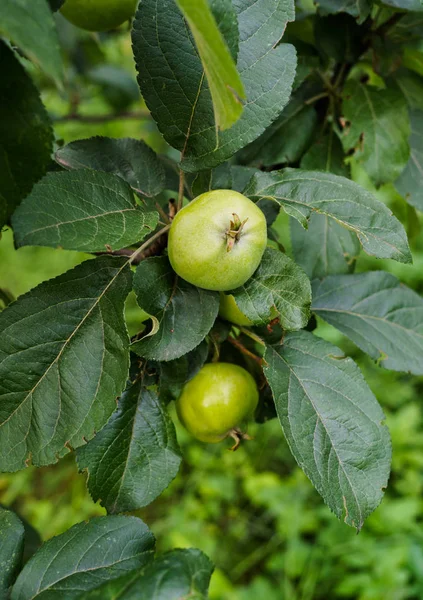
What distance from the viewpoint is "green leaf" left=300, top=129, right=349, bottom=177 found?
0.94 m

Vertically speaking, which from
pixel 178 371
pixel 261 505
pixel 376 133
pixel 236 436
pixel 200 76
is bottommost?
pixel 261 505

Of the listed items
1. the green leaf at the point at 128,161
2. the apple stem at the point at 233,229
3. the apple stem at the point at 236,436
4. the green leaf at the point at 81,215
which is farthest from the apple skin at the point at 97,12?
the apple stem at the point at 236,436

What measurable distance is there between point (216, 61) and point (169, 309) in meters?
0.29

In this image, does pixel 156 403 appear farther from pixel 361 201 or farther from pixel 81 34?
pixel 81 34

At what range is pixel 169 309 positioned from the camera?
0.65 metres

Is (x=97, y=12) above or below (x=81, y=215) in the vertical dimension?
above

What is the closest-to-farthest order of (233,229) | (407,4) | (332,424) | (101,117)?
(233,229)
(332,424)
(407,4)
(101,117)

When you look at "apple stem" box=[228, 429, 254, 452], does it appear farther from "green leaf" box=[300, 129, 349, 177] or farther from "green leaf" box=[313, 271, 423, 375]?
"green leaf" box=[300, 129, 349, 177]

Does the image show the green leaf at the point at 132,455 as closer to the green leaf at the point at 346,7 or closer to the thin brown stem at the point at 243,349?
the thin brown stem at the point at 243,349

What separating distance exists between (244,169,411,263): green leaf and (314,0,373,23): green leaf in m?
0.30

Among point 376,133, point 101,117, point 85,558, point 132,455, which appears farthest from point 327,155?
point 101,117

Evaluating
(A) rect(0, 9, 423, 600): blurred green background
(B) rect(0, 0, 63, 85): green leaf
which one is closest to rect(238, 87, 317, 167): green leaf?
(B) rect(0, 0, 63, 85): green leaf

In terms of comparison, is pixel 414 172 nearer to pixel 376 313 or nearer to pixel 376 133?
pixel 376 133

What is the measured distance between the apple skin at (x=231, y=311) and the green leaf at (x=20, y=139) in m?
0.26
